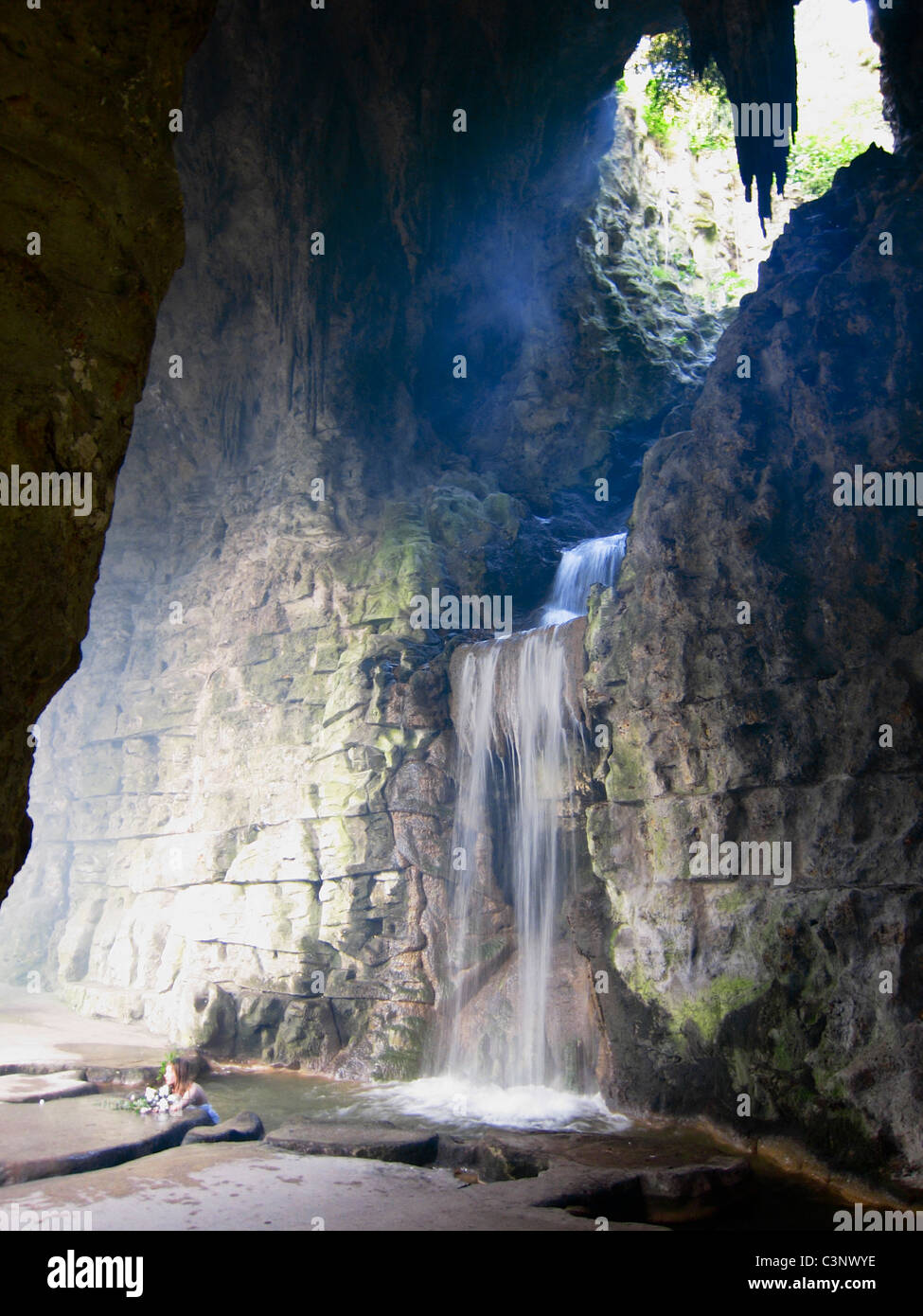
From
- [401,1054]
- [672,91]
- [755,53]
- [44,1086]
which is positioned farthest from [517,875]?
[672,91]

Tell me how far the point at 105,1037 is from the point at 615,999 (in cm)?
842

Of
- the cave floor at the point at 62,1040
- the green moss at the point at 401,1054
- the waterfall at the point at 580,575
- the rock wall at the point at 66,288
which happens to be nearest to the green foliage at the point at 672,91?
the waterfall at the point at 580,575

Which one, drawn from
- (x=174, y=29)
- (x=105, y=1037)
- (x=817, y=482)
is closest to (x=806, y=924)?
(x=817, y=482)

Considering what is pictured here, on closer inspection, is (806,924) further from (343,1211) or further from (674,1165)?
(343,1211)

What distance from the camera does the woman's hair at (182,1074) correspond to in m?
10.2

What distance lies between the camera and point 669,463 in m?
11.4

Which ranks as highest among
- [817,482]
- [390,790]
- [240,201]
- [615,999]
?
[240,201]

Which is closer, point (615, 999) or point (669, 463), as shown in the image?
point (615, 999)

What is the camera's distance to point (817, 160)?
20922 mm

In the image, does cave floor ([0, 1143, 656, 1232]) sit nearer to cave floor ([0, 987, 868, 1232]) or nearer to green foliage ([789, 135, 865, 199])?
cave floor ([0, 987, 868, 1232])

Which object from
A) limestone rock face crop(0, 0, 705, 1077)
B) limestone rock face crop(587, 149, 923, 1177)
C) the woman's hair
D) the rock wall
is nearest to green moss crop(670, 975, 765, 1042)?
limestone rock face crop(587, 149, 923, 1177)

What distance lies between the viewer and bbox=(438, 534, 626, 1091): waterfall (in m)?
11.5

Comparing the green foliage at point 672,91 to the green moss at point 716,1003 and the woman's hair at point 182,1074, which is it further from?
the woman's hair at point 182,1074
